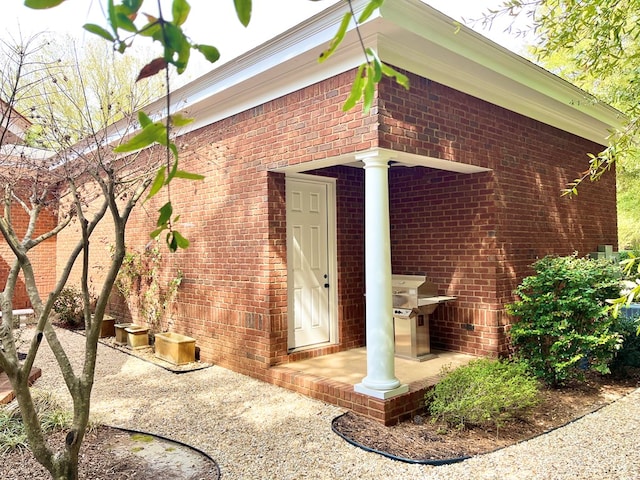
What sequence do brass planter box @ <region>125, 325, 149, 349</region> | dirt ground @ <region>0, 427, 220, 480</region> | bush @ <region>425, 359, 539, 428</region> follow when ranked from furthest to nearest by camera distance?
1. brass planter box @ <region>125, 325, 149, 349</region>
2. bush @ <region>425, 359, 539, 428</region>
3. dirt ground @ <region>0, 427, 220, 480</region>

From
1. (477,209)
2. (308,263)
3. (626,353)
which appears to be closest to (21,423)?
(308,263)

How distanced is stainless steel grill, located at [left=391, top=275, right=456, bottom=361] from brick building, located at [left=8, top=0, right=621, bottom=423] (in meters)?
0.50

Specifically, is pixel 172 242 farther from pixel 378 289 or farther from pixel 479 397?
pixel 479 397

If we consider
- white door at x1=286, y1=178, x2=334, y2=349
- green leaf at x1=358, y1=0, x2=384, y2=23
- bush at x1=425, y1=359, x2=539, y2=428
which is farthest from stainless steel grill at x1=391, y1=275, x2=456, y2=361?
green leaf at x1=358, y1=0, x2=384, y2=23

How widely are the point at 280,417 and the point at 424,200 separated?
145 inches

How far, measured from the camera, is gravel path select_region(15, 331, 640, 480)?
3.74 meters

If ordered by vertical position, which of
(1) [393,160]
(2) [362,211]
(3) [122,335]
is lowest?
(3) [122,335]

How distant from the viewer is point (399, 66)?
505 centimetres

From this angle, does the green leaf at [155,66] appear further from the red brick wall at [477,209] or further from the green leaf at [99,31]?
the red brick wall at [477,209]

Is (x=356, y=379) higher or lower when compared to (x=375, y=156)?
lower

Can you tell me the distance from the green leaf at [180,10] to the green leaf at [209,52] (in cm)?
5

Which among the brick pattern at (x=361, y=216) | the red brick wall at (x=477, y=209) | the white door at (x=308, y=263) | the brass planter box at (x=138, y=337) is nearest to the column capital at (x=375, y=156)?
the brick pattern at (x=361, y=216)

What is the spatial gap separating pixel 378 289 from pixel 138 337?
4.99 metres

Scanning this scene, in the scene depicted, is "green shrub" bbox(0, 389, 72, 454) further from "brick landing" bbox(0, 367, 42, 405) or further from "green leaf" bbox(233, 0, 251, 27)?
"green leaf" bbox(233, 0, 251, 27)
